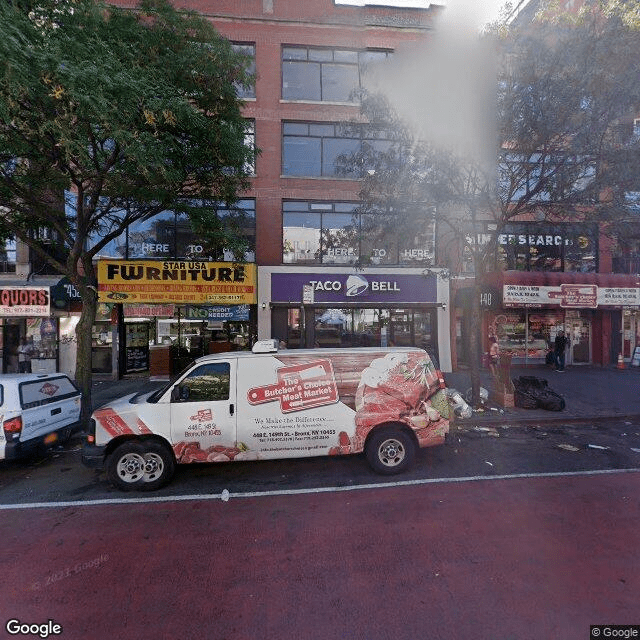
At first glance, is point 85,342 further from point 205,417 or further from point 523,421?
point 523,421

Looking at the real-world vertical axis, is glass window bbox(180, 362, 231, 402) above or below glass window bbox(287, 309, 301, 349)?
below

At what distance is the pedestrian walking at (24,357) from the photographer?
47.2 ft

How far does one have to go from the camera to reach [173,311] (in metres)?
14.8

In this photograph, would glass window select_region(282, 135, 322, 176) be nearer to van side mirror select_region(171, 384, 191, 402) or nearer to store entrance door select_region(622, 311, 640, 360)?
van side mirror select_region(171, 384, 191, 402)

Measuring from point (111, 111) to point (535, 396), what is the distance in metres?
11.6

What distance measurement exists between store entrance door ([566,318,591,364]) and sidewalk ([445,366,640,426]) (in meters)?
0.78

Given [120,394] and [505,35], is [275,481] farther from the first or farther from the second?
[505,35]

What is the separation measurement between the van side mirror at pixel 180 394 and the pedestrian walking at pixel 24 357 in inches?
503

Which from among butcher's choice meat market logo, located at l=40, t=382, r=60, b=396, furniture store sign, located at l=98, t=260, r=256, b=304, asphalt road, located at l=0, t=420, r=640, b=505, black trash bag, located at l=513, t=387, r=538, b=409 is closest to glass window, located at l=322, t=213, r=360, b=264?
furniture store sign, located at l=98, t=260, r=256, b=304

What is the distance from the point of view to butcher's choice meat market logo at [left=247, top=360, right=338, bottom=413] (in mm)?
5672

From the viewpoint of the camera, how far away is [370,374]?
5879 millimetres

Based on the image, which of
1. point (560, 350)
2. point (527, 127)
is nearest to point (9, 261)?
point (527, 127)

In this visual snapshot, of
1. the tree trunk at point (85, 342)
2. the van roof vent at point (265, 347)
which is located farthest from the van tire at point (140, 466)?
the tree trunk at point (85, 342)

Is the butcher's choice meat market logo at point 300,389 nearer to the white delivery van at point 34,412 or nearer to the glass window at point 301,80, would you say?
the white delivery van at point 34,412
